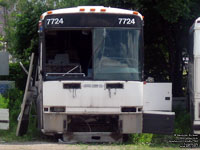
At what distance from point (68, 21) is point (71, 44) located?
2.02 metres

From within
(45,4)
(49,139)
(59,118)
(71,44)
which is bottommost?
(49,139)

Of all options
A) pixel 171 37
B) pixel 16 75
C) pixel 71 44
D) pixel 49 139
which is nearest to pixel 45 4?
pixel 16 75

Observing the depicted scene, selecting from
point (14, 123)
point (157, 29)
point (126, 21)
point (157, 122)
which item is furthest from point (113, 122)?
point (157, 29)

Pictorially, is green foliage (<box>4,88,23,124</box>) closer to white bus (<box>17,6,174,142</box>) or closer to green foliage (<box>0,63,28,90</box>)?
green foliage (<box>0,63,28,90</box>)

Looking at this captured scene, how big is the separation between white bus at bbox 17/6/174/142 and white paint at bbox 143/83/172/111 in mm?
2232

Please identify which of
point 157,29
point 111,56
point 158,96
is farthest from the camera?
point 157,29

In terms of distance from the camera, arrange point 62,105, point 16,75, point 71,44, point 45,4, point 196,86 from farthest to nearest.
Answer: point 45,4 < point 16,75 < point 71,44 < point 196,86 < point 62,105

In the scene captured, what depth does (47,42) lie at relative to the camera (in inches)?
491

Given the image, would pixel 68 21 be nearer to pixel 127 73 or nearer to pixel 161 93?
pixel 127 73

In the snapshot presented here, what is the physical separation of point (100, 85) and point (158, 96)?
329cm

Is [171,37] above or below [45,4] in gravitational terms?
below

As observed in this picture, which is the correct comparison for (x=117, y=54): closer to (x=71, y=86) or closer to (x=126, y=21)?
(x=126, y=21)

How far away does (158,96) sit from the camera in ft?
45.5

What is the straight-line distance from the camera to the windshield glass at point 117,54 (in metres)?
11.3
